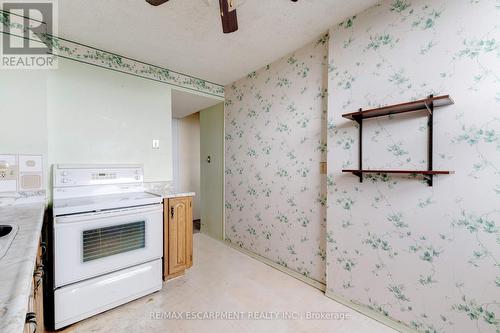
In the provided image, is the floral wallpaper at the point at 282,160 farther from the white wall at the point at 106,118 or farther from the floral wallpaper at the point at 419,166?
the white wall at the point at 106,118

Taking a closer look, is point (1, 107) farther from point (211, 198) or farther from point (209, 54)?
point (211, 198)

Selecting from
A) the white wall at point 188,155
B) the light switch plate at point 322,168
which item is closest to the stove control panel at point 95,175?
the white wall at point 188,155

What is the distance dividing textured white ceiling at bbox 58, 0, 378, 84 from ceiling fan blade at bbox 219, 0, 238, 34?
1.15ft

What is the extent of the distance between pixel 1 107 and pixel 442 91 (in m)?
3.07

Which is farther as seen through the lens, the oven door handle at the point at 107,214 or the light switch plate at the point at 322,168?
the light switch plate at the point at 322,168

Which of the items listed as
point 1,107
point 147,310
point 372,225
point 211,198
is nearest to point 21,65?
point 1,107

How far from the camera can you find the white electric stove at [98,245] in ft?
5.00

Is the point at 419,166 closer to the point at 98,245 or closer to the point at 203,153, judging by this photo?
the point at 98,245

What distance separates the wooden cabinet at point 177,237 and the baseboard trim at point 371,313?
1.42 metres

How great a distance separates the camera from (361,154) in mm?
1683

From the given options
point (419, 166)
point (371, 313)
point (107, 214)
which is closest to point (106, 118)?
point (107, 214)
